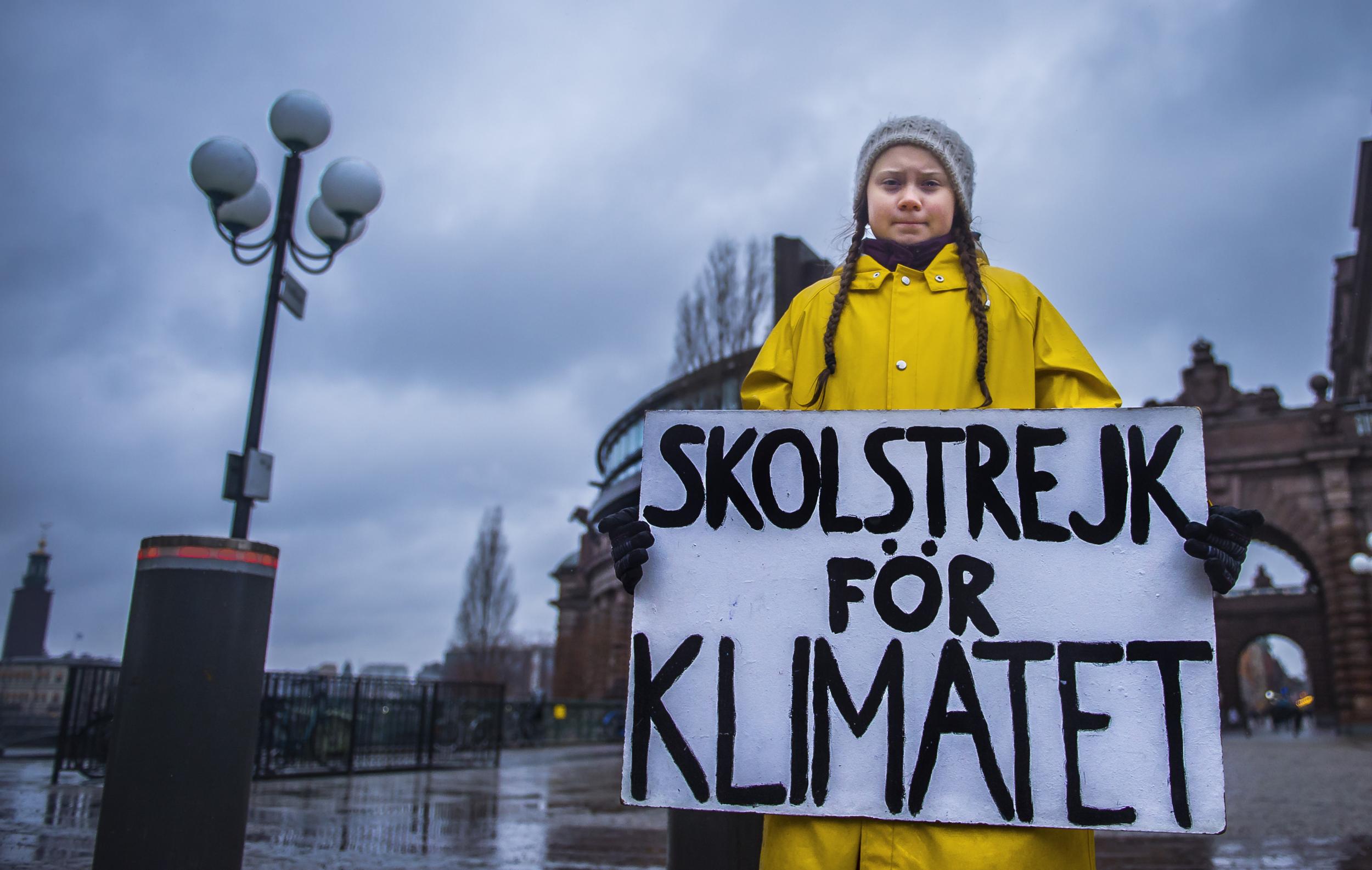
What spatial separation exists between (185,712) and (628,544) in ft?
7.62

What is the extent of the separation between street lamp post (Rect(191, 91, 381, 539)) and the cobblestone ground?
3327mm

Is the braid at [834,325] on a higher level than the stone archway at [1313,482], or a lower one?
lower

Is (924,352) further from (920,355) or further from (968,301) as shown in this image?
(968,301)

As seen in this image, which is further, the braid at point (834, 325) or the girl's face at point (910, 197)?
the girl's face at point (910, 197)

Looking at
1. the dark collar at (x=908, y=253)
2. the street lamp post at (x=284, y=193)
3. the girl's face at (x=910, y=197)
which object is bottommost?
the dark collar at (x=908, y=253)

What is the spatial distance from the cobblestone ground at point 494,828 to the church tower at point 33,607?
11513cm

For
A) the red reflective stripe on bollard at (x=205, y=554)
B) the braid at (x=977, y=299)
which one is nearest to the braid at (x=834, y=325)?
the braid at (x=977, y=299)

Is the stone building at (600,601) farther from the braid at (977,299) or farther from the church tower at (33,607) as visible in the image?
the church tower at (33,607)

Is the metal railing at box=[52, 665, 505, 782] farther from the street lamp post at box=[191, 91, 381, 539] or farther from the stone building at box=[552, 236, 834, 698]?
the stone building at box=[552, 236, 834, 698]

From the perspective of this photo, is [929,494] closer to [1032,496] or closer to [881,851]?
[1032,496]

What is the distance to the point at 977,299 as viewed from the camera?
2.27 m

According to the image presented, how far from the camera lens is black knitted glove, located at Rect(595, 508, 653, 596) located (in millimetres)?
2117

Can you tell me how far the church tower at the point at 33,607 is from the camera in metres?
106

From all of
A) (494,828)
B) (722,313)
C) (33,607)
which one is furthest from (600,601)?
(33,607)
